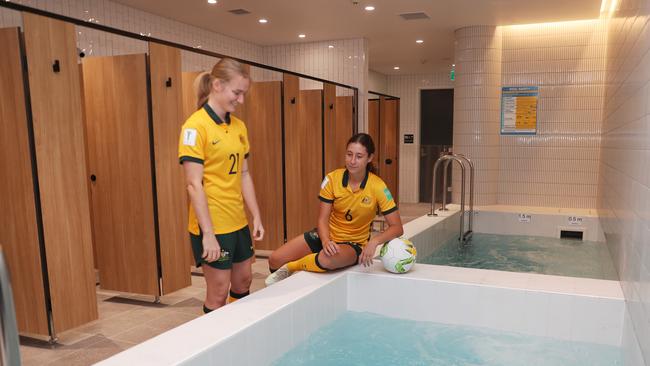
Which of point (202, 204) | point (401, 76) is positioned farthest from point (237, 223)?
point (401, 76)

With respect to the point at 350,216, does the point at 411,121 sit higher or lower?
higher

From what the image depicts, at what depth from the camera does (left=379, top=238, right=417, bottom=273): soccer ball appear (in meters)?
2.61

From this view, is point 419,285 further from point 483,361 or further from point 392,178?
point 392,178

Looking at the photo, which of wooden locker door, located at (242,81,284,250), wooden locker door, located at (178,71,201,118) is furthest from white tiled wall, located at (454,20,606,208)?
wooden locker door, located at (178,71,201,118)

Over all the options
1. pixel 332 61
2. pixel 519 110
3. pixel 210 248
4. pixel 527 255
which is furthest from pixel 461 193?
pixel 210 248

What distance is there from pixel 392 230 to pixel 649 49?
4.86 ft

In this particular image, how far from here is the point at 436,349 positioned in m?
2.26

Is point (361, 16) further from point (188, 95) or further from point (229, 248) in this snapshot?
point (229, 248)

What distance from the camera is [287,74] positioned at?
4.90m

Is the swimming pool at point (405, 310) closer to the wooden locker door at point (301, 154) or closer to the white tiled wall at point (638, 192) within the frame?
the white tiled wall at point (638, 192)

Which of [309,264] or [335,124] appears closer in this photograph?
[309,264]

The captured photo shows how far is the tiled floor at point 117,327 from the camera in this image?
8.59 feet

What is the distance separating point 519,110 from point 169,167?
4477mm

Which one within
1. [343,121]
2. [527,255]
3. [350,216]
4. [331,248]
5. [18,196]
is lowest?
[527,255]
